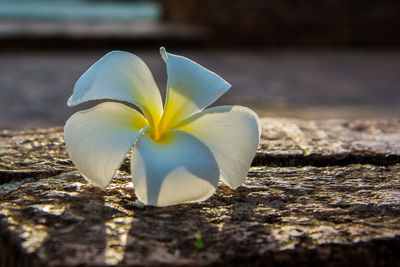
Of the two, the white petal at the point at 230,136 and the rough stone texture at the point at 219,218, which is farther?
the white petal at the point at 230,136

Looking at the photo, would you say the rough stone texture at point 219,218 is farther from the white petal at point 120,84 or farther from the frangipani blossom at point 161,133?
the white petal at point 120,84

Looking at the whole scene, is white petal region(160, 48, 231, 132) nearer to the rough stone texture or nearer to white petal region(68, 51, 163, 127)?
white petal region(68, 51, 163, 127)

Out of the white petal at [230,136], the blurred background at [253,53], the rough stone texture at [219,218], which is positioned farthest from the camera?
the blurred background at [253,53]

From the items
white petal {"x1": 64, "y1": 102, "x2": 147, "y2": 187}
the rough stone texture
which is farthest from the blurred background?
white petal {"x1": 64, "y1": 102, "x2": 147, "y2": 187}

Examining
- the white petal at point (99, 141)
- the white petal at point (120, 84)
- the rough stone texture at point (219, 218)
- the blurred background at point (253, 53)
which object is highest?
the blurred background at point (253, 53)

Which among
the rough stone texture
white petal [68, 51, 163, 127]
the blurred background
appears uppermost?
the blurred background

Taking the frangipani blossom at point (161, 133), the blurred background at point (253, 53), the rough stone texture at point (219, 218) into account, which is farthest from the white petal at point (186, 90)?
the blurred background at point (253, 53)

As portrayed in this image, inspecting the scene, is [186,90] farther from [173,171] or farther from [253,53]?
[253,53]
